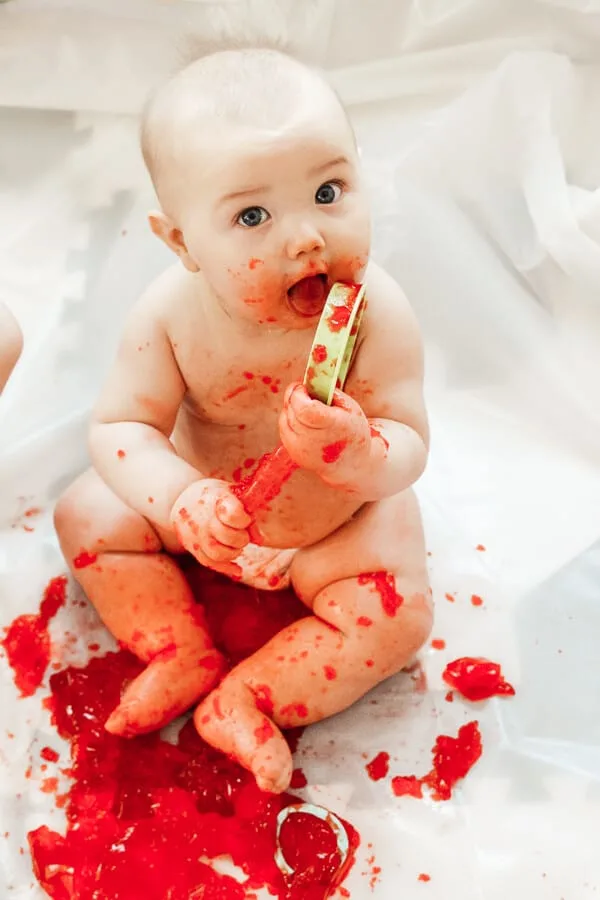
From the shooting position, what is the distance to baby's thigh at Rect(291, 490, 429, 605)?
76cm

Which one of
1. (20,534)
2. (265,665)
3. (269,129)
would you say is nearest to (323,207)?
(269,129)

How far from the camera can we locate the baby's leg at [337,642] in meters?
0.74

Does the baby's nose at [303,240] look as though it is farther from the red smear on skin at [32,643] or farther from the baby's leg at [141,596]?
the red smear on skin at [32,643]

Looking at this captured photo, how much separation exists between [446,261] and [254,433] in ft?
1.15

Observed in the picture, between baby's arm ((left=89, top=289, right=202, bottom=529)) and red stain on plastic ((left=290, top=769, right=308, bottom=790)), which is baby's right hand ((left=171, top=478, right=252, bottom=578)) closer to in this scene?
baby's arm ((left=89, top=289, right=202, bottom=529))

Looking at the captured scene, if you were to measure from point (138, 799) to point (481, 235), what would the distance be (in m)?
0.60

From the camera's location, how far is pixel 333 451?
2.03ft

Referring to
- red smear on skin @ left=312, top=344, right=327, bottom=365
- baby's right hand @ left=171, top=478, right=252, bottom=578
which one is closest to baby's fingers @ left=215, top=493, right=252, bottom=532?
baby's right hand @ left=171, top=478, right=252, bottom=578

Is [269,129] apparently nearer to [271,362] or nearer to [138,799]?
[271,362]

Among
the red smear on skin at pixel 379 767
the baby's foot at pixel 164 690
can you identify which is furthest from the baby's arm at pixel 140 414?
the red smear on skin at pixel 379 767

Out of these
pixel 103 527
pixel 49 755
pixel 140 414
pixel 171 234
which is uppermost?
pixel 171 234

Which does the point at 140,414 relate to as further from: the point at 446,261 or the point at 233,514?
the point at 446,261

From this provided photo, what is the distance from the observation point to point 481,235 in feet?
3.39

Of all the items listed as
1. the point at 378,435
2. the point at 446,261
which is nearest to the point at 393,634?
the point at 378,435
